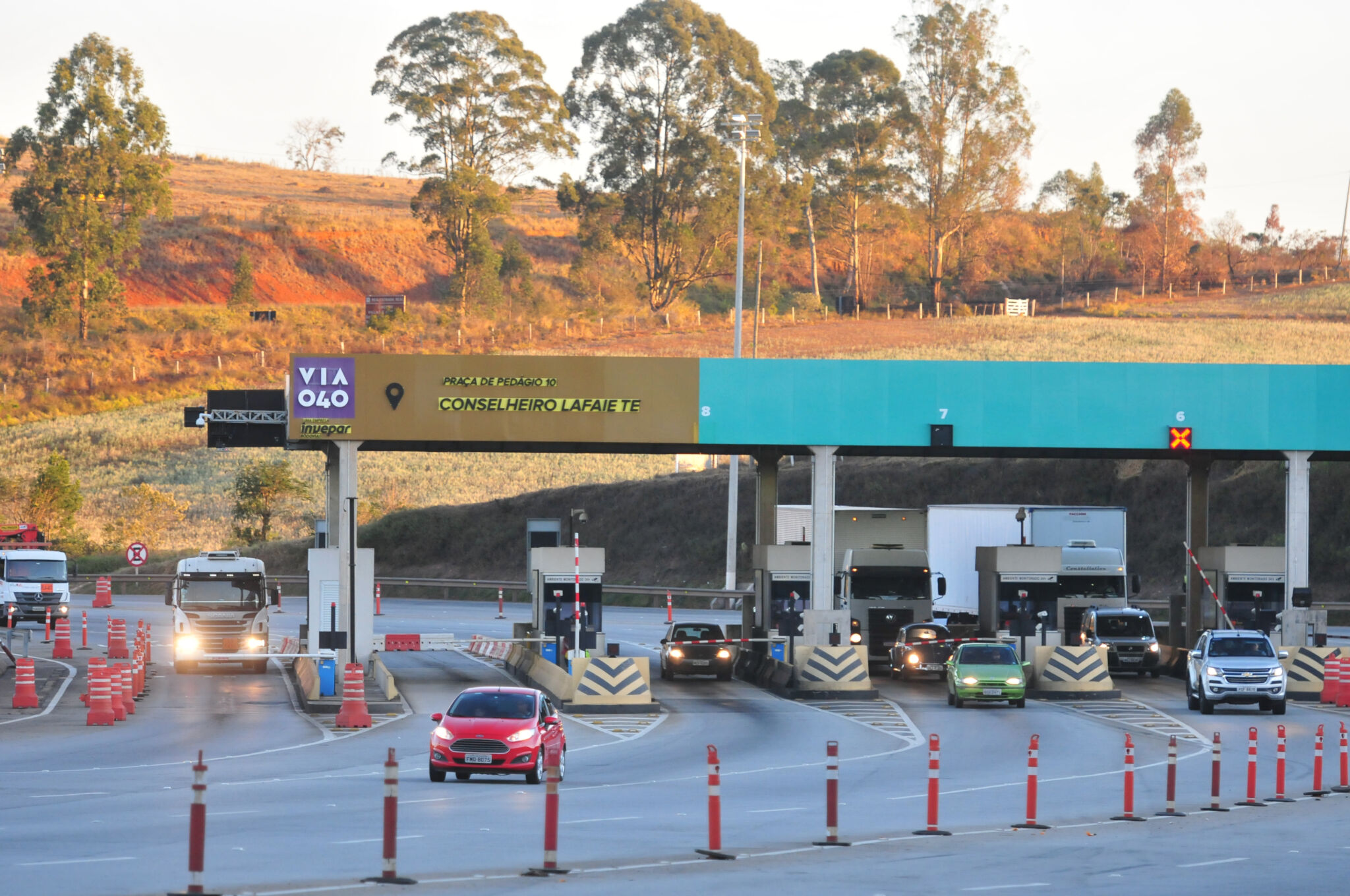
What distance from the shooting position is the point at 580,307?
11875 cm

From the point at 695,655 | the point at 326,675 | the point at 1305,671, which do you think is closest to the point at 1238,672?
the point at 1305,671

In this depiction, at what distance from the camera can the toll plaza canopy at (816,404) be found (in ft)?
110

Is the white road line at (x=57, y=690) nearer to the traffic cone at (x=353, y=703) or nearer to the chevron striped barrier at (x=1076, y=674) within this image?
the traffic cone at (x=353, y=703)

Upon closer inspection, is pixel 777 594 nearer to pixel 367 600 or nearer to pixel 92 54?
pixel 367 600

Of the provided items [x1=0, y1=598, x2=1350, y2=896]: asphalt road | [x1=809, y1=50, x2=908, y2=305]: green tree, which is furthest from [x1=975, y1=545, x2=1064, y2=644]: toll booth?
[x1=809, y1=50, x2=908, y2=305]: green tree

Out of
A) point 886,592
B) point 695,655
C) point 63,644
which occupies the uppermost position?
point 886,592

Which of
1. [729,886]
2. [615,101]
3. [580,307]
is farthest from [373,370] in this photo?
[580,307]

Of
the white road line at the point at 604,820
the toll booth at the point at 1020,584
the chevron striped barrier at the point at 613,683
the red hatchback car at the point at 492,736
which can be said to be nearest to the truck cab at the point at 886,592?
the toll booth at the point at 1020,584

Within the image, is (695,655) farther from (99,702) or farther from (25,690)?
(25,690)

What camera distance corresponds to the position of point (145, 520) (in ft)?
262

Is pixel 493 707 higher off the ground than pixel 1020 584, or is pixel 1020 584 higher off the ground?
pixel 493 707

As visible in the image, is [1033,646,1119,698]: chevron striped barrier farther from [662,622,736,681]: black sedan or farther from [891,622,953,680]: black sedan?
[662,622,736,681]: black sedan

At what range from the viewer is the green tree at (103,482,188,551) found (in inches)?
3115

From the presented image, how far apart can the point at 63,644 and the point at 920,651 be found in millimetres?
21668
